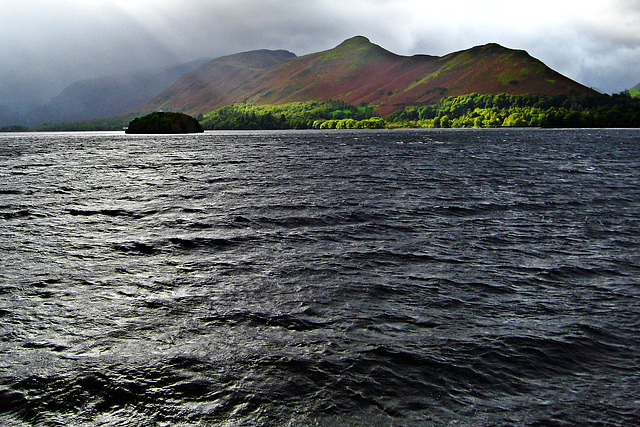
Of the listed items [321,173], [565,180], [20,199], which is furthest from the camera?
[321,173]

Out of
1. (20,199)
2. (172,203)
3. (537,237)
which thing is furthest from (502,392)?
(20,199)

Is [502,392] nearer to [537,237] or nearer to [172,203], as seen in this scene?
[537,237]

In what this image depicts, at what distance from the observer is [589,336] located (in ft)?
34.7

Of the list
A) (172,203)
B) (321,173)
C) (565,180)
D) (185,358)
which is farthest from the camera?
(321,173)

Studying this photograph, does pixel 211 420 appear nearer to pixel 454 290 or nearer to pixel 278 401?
pixel 278 401

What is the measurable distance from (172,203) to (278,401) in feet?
82.0

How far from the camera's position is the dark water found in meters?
7.82

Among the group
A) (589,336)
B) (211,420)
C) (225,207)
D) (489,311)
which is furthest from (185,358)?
(225,207)

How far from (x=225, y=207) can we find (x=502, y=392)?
2283 cm

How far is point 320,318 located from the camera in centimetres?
1145

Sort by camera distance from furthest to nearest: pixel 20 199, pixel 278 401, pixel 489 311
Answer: pixel 20 199 → pixel 489 311 → pixel 278 401

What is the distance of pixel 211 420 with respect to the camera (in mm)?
7277

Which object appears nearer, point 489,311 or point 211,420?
point 211,420

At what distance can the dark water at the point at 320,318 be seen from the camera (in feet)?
25.6
